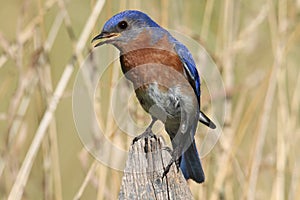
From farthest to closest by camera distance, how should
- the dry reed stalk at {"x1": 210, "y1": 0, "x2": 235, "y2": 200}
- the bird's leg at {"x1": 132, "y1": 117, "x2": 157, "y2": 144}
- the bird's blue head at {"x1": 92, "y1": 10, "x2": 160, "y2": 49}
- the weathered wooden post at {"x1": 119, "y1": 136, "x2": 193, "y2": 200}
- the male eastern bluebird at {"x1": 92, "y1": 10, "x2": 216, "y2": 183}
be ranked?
1. the dry reed stalk at {"x1": 210, "y1": 0, "x2": 235, "y2": 200}
2. the male eastern bluebird at {"x1": 92, "y1": 10, "x2": 216, "y2": 183}
3. the bird's blue head at {"x1": 92, "y1": 10, "x2": 160, "y2": 49}
4. the bird's leg at {"x1": 132, "y1": 117, "x2": 157, "y2": 144}
5. the weathered wooden post at {"x1": 119, "y1": 136, "x2": 193, "y2": 200}

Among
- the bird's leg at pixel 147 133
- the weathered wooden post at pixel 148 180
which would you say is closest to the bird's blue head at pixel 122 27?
the bird's leg at pixel 147 133

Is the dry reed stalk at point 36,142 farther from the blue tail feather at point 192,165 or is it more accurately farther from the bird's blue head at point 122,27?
the blue tail feather at point 192,165

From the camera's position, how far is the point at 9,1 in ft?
14.4

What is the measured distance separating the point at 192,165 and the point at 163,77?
0.31 m

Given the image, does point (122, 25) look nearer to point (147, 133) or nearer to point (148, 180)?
point (147, 133)

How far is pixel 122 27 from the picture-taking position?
2723 millimetres

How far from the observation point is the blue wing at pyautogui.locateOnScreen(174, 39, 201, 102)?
9.27 ft

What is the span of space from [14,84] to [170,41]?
5.67 ft

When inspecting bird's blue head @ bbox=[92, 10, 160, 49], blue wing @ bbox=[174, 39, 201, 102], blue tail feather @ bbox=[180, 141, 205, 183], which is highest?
bird's blue head @ bbox=[92, 10, 160, 49]

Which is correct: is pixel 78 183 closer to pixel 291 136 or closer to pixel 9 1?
pixel 9 1

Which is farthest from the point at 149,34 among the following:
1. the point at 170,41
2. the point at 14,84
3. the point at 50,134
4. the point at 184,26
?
the point at 14,84

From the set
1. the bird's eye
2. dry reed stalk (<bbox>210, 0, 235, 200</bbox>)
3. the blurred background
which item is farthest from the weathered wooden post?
dry reed stalk (<bbox>210, 0, 235, 200</bbox>)

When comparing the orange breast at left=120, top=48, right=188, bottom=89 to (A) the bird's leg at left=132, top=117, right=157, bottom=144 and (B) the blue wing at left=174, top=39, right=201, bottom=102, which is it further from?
(A) the bird's leg at left=132, top=117, right=157, bottom=144

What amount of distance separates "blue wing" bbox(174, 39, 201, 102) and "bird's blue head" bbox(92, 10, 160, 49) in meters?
0.13
